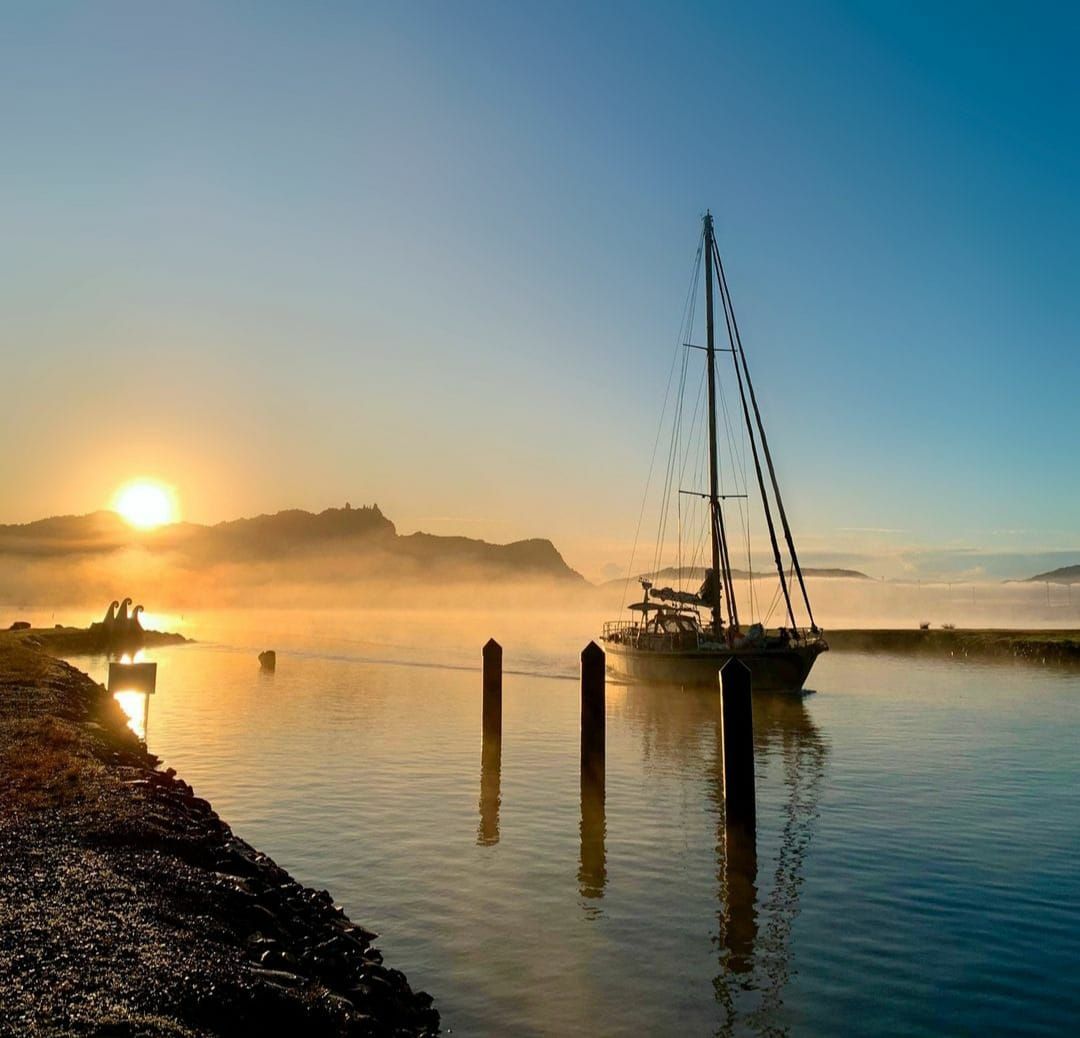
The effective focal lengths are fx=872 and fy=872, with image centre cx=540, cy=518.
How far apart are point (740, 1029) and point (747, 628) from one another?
4495 cm

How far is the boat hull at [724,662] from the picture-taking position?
46750mm

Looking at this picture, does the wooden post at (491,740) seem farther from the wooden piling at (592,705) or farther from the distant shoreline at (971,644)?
the distant shoreline at (971,644)

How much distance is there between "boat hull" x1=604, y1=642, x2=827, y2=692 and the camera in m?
46.8

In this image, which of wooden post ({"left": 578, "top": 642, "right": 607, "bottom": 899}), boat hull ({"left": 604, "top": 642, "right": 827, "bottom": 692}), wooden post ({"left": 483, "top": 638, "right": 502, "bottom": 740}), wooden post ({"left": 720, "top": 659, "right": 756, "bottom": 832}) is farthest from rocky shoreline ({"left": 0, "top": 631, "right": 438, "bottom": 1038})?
boat hull ({"left": 604, "top": 642, "right": 827, "bottom": 692})

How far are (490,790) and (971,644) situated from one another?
72.8 m

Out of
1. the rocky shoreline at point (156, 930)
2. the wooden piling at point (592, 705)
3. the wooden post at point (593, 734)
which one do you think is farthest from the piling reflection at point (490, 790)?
the rocky shoreline at point (156, 930)

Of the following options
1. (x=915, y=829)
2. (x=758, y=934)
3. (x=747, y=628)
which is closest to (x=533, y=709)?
(x=747, y=628)

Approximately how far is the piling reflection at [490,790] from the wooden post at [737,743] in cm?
482

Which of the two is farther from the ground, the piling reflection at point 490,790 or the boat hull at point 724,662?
the boat hull at point 724,662

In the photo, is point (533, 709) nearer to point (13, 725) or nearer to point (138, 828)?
point (13, 725)

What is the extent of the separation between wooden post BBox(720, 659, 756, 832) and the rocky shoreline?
7.69m

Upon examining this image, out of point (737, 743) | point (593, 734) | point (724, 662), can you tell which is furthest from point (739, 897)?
point (724, 662)

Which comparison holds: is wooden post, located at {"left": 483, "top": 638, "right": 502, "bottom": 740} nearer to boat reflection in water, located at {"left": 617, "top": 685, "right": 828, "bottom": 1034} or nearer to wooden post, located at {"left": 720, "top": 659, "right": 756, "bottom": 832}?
boat reflection in water, located at {"left": 617, "top": 685, "right": 828, "bottom": 1034}

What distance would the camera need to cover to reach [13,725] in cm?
1959
